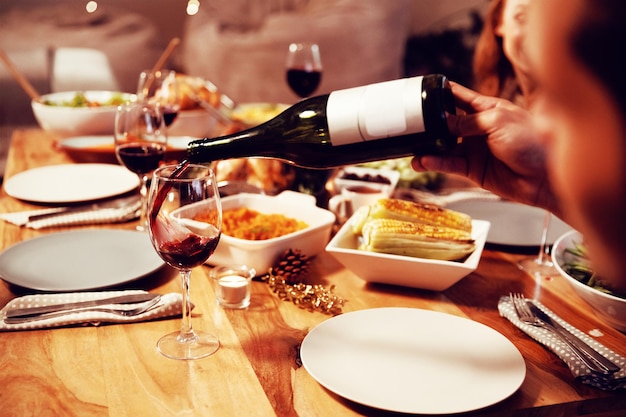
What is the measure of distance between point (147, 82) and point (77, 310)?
1.27 meters

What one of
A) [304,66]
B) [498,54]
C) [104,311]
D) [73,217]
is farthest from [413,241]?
[498,54]

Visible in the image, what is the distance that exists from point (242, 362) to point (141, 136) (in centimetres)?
71

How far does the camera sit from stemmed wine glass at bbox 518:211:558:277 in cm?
127

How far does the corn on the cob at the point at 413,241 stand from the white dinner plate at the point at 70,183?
0.77 meters

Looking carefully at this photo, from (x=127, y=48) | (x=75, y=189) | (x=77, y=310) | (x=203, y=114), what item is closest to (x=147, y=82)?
(x=203, y=114)

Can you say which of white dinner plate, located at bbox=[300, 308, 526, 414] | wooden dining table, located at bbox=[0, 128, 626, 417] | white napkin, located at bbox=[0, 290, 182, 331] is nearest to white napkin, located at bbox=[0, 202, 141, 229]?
wooden dining table, located at bbox=[0, 128, 626, 417]

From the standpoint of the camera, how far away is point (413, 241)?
113 centimetres

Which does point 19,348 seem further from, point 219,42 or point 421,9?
point 421,9

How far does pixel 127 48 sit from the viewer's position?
373 centimetres

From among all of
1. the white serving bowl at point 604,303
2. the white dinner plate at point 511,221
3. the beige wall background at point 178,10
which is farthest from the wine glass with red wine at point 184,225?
the beige wall background at point 178,10

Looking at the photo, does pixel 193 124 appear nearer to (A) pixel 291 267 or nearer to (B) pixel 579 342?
(A) pixel 291 267

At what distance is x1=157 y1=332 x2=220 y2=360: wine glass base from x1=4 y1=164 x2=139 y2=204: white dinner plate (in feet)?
2.33

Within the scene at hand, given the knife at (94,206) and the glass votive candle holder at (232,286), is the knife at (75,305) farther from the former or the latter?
the knife at (94,206)

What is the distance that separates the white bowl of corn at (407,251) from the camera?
3.62 ft
